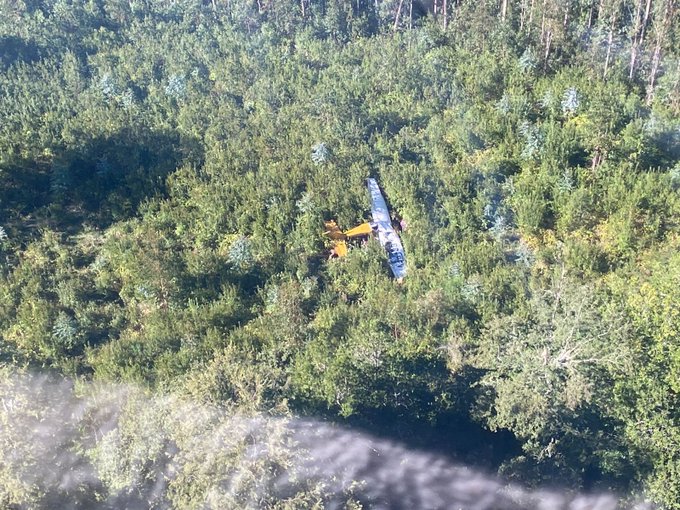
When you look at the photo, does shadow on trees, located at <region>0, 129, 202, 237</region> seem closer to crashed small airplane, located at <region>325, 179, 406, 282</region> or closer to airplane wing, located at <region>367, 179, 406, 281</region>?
crashed small airplane, located at <region>325, 179, 406, 282</region>

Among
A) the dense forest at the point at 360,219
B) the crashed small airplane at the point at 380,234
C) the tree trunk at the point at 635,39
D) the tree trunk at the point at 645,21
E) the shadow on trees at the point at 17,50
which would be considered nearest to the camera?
the dense forest at the point at 360,219

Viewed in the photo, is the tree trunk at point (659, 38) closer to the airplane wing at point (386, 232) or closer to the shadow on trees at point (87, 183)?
the airplane wing at point (386, 232)

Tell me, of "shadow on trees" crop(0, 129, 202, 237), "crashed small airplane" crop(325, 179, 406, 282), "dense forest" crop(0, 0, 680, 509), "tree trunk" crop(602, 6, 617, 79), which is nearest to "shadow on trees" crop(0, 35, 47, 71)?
"dense forest" crop(0, 0, 680, 509)

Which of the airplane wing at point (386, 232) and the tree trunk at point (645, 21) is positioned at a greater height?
the tree trunk at point (645, 21)

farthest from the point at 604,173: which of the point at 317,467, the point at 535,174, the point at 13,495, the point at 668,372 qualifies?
the point at 13,495

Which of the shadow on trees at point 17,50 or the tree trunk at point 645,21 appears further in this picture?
the shadow on trees at point 17,50

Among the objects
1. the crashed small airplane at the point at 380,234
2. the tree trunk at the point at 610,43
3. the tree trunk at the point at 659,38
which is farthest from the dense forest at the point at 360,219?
the crashed small airplane at the point at 380,234

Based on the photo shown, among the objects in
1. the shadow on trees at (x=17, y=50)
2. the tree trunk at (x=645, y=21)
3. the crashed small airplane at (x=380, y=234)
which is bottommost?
the crashed small airplane at (x=380, y=234)

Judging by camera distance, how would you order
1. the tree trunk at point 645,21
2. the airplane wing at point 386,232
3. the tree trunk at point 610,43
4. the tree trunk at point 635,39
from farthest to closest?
the tree trunk at point 645,21, the tree trunk at point 610,43, the tree trunk at point 635,39, the airplane wing at point 386,232
